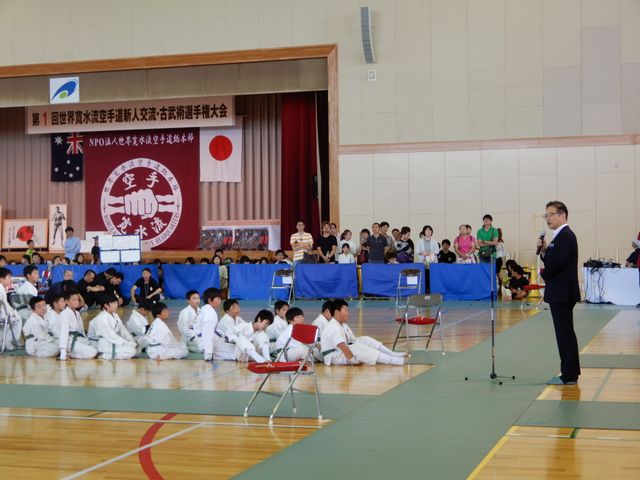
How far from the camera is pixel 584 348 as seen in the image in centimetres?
1249

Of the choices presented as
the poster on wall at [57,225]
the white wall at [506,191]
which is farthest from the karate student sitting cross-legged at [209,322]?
the poster on wall at [57,225]

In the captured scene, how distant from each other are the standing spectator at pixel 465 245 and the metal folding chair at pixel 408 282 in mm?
1554

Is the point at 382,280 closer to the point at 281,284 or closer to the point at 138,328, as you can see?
the point at 281,284

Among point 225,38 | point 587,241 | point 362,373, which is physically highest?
point 225,38

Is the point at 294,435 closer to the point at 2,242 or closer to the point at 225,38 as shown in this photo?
the point at 225,38

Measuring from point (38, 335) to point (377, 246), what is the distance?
31.3ft

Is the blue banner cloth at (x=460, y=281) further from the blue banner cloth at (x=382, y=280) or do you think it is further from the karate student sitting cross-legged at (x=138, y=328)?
the karate student sitting cross-legged at (x=138, y=328)

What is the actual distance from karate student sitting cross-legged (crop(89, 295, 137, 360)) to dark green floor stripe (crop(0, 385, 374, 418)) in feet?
8.77

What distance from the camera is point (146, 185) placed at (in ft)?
98.4

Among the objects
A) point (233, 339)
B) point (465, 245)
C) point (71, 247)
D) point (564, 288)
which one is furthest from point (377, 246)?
point (564, 288)

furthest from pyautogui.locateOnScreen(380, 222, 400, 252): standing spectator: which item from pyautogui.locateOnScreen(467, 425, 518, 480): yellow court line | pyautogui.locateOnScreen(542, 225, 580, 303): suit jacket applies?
pyautogui.locateOnScreen(467, 425, 518, 480): yellow court line

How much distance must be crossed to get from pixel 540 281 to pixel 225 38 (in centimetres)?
1057

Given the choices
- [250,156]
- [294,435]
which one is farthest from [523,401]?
[250,156]

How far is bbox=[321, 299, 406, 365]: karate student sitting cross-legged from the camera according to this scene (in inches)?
452
